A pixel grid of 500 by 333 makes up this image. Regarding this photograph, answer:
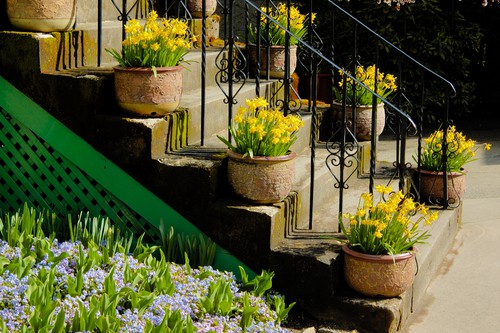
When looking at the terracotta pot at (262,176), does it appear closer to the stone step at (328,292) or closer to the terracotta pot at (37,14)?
the stone step at (328,292)

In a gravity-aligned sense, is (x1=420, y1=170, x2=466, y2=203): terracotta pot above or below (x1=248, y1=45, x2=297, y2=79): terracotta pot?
below

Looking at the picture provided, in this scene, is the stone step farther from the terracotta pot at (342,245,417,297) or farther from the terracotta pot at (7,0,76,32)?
the terracotta pot at (7,0,76,32)

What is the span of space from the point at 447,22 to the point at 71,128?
21.0ft

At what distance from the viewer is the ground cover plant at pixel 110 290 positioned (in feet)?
13.5

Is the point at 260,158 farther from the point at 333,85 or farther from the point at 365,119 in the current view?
the point at 365,119

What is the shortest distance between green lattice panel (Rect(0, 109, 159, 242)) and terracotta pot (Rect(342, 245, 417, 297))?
49.8 inches

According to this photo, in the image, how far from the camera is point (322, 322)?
5.00 meters

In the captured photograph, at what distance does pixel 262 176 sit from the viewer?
16.7 ft

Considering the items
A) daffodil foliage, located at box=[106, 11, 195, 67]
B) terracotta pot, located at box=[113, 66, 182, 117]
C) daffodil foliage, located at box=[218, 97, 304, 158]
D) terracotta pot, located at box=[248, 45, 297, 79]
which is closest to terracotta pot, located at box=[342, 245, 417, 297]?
daffodil foliage, located at box=[218, 97, 304, 158]

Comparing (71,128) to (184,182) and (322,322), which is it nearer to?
(184,182)

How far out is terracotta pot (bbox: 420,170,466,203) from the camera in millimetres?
6574

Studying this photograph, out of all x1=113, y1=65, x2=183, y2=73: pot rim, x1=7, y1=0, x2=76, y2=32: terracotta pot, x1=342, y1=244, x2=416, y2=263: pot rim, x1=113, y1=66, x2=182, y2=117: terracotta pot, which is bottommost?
x1=342, y1=244, x2=416, y2=263: pot rim

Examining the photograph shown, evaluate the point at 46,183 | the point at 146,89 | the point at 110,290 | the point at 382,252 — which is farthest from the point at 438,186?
the point at 110,290

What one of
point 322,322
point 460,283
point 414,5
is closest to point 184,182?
point 322,322
